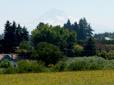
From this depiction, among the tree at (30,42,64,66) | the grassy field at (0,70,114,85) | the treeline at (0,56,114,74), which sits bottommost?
the grassy field at (0,70,114,85)

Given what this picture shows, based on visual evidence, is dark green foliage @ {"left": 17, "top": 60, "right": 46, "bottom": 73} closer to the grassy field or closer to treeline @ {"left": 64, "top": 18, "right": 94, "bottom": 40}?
the grassy field

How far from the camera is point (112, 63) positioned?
115 ft

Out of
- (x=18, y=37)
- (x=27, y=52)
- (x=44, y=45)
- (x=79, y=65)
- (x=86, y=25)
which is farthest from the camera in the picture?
(x=86, y=25)

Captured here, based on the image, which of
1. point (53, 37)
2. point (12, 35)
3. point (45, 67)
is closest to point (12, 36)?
point (12, 35)

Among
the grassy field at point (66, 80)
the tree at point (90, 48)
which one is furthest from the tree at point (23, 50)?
the grassy field at point (66, 80)

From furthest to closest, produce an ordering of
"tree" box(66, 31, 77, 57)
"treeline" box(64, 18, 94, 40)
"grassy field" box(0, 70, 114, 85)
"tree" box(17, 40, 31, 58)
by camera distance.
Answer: "treeline" box(64, 18, 94, 40) → "tree" box(66, 31, 77, 57) → "tree" box(17, 40, 31, 58) → "grassy field" box(0, 70, 114, 85)

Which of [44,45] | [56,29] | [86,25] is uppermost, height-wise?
[86,25]

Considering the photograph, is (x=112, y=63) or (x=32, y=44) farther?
(x=32, y=44)

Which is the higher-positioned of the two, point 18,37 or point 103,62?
point 18,37

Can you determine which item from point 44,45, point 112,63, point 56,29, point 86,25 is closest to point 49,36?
point 56,29

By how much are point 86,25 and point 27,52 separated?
336 feet

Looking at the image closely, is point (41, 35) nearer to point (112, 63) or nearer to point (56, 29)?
point (56, 29)

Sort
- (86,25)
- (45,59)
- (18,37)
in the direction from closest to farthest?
(45,59), (18,37), (86,25)

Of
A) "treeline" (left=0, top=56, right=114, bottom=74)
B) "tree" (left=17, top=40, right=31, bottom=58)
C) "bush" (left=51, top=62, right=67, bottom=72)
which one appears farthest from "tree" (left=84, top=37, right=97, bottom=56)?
"bush" (left=51, top=62, right=67, bottom=72)
